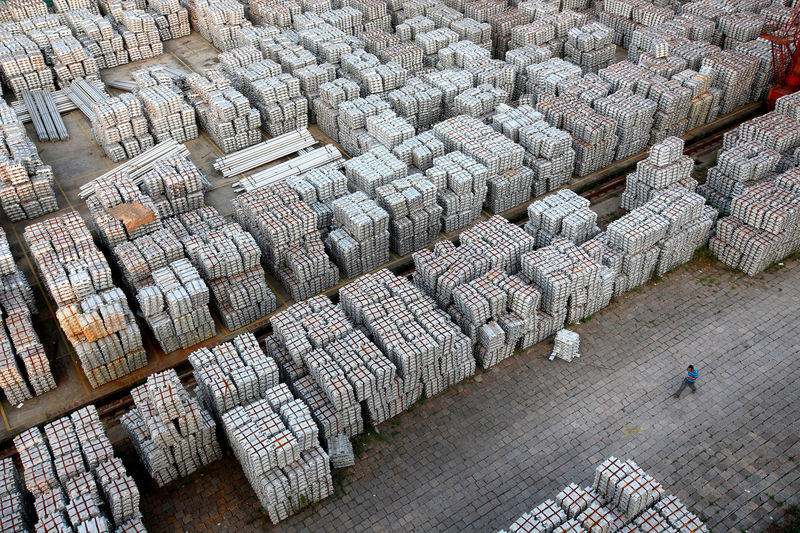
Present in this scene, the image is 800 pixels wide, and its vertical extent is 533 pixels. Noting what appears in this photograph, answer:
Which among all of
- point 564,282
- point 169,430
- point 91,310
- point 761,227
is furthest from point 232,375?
point 761,227

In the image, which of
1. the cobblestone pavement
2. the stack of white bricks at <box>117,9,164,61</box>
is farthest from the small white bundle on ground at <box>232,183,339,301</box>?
the stack of white bricks at <box>117,9,164,61</box>

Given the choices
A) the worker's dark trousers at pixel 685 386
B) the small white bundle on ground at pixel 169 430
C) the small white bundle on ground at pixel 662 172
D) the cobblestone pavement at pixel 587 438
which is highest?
the small white bundle on ground at pixel 662 172

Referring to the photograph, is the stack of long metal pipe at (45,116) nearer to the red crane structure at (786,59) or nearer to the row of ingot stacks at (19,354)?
the row of ingot stacks at (19,354)

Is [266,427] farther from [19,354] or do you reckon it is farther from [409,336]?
[19,354]

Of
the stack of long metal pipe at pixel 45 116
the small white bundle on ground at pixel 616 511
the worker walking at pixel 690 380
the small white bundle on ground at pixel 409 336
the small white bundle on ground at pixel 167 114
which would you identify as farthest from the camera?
the stack of long metal pipe at pixel 45 116

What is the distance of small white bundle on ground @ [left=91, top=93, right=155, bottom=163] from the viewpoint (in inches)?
1638

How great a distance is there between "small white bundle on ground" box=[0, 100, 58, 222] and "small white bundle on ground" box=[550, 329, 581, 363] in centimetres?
2849

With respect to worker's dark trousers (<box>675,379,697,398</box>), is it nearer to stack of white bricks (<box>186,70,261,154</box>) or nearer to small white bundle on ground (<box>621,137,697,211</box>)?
small white bundle on ground (<box>621,137,697,211</box>)

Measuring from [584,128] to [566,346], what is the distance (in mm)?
15108

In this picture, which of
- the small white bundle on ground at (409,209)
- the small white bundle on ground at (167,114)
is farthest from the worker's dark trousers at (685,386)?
the small white bundle on ground at (167,114)

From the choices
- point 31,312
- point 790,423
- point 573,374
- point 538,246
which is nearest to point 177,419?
point 31,312

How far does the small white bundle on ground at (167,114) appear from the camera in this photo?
42.6 m

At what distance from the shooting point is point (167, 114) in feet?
141

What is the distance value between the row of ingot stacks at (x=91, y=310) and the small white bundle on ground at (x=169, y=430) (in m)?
3.90
